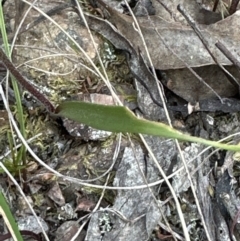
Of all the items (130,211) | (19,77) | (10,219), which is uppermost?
(19,77)

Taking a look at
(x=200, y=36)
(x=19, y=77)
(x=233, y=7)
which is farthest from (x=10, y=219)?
(x=233, y=7)

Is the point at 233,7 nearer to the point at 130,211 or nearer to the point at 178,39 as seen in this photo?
the point at 178,39

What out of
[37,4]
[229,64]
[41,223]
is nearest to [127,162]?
[41,223]

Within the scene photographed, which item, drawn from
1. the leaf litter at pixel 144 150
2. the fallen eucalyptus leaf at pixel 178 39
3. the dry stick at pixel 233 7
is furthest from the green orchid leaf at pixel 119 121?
the dry stick at pixel 233 7

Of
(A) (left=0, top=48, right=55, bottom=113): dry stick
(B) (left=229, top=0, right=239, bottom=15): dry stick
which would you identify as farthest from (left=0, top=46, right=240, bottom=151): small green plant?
(B) (left=229, top=0, right=239, bottom=15): dry stick

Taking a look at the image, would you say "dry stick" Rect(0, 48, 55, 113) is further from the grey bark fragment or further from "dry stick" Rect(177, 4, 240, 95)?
"dry stick" Rect(177, 4, 240, 95)
